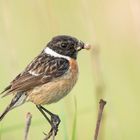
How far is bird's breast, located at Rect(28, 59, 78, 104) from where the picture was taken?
8019 mm

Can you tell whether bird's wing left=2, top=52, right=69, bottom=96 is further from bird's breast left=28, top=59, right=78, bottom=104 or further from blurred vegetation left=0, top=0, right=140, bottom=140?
blurred vegetation left=0, top=0, right=140, bottom=140

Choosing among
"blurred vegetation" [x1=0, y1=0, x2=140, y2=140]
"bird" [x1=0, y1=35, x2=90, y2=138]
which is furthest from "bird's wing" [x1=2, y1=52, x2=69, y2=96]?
"blurred vegetation" [x1=0, y1=0, x2=140, y2=140]

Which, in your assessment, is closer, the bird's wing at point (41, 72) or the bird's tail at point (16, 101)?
the bird's tail at point (16, 101)

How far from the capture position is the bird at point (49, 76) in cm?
795

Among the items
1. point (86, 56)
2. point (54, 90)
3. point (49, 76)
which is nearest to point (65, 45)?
point (49, 76)

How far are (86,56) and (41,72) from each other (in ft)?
8.09

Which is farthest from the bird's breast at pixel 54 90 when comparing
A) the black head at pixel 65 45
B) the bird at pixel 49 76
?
the black head at pixel 65 45

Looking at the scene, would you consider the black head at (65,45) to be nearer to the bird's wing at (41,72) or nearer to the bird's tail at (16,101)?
the bird's wing at (41,72)

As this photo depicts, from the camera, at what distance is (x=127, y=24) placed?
10.2 meters

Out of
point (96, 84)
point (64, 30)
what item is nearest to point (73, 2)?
point (64, 30)

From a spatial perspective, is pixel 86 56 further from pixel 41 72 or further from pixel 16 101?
pixel 16 101

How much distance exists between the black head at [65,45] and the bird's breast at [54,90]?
0.21 m

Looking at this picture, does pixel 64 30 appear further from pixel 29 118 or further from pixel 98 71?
pixel 29 118

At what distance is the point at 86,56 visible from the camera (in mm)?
10672
